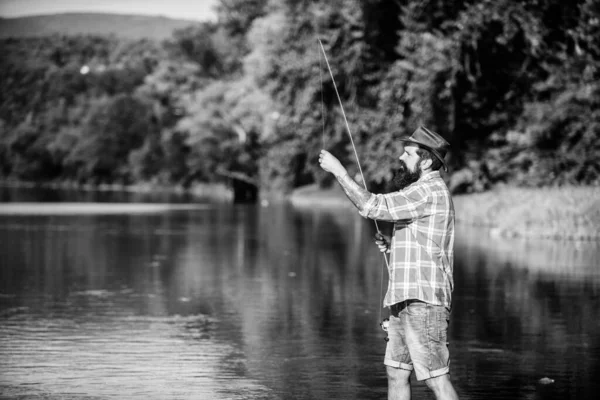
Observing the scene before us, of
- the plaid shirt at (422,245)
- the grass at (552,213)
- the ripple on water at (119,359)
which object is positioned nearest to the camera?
the plaid shirt at (422,245)

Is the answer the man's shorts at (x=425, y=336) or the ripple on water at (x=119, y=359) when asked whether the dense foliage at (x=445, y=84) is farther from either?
the man's shorts at (x=425, y=336)

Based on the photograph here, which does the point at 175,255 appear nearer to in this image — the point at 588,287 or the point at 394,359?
the point at 588,287

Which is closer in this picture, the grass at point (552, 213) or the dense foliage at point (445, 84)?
the grass at point (552, 213)

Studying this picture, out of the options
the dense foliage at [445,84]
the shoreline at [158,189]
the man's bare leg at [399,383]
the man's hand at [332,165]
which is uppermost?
the dense foliage at [445,84]

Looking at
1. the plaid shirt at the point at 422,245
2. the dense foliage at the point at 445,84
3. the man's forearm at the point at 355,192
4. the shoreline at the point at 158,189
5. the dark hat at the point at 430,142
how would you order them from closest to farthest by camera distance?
the man's forearm at the point at 355,192, the plaid shirt at the point at 422,245, the dark hat at the point at 430,142, the dense foliage at the point at 445,84, the shoreline at the point at 158,189

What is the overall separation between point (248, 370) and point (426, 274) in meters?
3.26

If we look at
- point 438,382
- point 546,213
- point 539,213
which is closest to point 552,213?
point 546,213

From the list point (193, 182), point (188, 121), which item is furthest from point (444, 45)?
point (193, 182)

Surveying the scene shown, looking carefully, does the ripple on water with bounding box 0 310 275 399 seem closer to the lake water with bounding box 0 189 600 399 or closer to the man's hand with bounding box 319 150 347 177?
the lake water with bounding box 0 189 600 399

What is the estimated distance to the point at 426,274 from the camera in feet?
24.9

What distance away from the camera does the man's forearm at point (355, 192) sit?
7.42 meters

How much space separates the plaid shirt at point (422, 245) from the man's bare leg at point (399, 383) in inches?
17.5

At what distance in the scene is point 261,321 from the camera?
13789 mm

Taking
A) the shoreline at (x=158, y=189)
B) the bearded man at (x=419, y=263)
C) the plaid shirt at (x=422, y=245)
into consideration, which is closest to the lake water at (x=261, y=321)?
the bearded man at (x=419, y=263)
